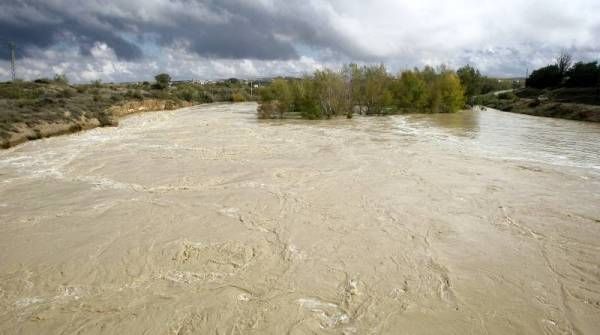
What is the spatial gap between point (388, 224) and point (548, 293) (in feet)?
9.14

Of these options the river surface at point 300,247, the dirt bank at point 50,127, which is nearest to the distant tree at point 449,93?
the river surface at point 300,247

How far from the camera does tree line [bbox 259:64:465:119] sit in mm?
30141

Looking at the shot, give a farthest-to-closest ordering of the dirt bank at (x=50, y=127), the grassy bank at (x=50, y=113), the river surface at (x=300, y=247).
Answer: the grassy bank at (x=50, y=113) → the dirt bank at (x=50, y=127) → the river surface at (x=300, y=247)

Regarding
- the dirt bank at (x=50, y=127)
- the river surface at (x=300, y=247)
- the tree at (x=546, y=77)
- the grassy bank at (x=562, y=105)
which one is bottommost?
the river surface at (x=300, y=247)

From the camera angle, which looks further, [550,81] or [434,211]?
[550,81]

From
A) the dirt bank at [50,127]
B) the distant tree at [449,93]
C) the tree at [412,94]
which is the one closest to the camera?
the dirt bank at [50,127]

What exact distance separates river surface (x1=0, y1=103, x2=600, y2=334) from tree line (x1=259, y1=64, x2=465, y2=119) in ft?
59.3

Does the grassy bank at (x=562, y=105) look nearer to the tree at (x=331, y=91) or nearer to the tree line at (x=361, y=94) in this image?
the tree line at (x=361, y=94)

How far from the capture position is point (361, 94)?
32.9 m

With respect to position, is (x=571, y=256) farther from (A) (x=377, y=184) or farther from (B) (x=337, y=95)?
(B) (x=337, y=95)

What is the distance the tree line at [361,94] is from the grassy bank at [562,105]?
307 inches

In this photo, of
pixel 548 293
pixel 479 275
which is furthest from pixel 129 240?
pixel 548 293

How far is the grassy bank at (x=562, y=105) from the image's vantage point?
102ft

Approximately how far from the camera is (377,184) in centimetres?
997
